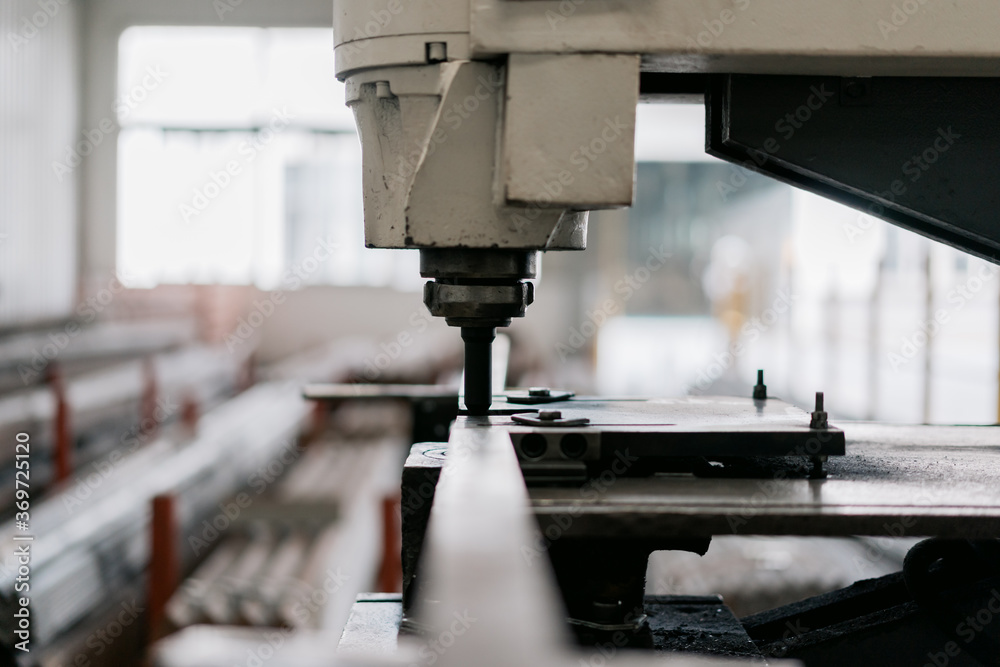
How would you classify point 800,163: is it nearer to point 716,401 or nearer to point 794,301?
point 716,401

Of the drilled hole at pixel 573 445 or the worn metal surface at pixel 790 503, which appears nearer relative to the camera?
the worn metal surface at pixel 790 503

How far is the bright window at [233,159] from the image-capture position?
6852mm

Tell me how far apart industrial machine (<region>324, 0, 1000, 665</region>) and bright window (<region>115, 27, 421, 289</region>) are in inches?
235

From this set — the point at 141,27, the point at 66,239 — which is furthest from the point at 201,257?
the point at 141,27

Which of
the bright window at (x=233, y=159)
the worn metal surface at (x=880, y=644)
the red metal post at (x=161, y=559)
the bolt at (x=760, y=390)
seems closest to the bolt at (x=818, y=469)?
the worn metal surface at (x=880, y=644)

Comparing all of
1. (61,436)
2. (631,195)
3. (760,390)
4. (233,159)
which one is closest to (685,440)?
(631,195)

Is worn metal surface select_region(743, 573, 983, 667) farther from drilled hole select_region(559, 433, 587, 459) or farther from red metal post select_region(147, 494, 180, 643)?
red metal post select_region(147, 494, 180, 643)

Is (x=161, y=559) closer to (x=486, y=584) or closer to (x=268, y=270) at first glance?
(x=486, y=584)

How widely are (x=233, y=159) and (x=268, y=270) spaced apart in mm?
928

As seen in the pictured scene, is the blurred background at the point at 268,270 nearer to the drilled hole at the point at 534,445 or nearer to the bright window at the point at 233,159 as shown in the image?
the bright window at the point at 233,159

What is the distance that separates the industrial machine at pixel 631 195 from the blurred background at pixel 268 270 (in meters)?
3.27

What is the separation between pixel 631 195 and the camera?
0.83m

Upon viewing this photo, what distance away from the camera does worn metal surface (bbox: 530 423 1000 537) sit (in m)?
0.73

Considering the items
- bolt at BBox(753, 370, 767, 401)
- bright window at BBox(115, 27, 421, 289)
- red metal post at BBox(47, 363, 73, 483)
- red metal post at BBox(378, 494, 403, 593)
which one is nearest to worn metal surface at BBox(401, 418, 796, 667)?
bolt at BBox(753, 370, 767, 401)
